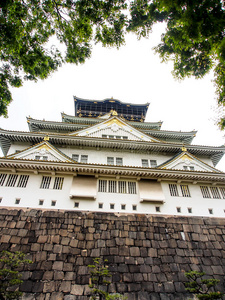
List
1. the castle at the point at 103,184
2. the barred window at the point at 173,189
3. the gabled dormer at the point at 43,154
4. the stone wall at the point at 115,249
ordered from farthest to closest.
A: the gabled dormer at the point at 43,154, the barred window at the point at 173,189, the castle at the point at 103,184, the stone wall at the point at 115,249

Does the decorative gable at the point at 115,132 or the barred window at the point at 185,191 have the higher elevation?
the decorative gable at the point at 115,132

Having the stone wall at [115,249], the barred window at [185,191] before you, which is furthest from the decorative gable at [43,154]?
the barred window at [185,191]

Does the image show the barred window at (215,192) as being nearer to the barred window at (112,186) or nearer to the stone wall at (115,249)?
the stone wall at (115,249)

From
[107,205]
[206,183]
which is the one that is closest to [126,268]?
[107,205]

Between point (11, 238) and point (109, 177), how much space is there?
21.4 feet

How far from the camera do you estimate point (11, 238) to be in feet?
32.0

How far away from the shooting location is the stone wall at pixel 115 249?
28.6 ft

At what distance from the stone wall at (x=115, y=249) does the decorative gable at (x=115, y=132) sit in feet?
26.6

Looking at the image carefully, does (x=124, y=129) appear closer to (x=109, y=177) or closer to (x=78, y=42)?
(x=109, y=177)

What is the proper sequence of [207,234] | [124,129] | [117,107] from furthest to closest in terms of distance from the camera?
[117,107]
[124,129]
[207,234]

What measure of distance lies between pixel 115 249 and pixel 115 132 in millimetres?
10647

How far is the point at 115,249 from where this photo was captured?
9930mm

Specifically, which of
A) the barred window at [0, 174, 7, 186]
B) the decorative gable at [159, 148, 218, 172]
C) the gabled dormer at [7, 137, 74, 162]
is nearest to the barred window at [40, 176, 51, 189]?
the gabled dormer at [7, 137, 74, 162]

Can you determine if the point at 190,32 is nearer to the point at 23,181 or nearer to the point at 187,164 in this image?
the point at 187,164
